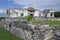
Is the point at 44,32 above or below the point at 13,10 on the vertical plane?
above

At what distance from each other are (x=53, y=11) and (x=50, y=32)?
48.8 m

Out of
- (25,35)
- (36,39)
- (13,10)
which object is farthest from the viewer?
(13,10)

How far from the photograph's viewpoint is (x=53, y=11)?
2323 inches

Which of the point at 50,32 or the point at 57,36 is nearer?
the point at 57,36

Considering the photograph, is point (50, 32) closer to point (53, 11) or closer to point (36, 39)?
point (36, 39)

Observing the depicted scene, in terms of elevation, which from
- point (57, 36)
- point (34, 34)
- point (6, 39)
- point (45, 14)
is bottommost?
point (45, 14)

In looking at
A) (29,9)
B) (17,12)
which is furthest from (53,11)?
(17,12)

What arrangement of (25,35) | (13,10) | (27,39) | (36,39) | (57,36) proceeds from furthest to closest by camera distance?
(13,10), (25,35), (27,39), (36,39), (57,36)

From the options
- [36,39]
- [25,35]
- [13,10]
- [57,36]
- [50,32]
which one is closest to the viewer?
[57,36]

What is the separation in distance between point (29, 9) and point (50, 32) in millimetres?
47879

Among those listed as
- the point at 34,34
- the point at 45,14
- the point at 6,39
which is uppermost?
the point at 34,34

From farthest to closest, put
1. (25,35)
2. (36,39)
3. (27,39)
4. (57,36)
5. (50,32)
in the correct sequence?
(25,35) < (27,39) < (36,39) < (50,32) < (57,36)

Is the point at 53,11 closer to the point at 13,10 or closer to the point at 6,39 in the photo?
the point at 13,10

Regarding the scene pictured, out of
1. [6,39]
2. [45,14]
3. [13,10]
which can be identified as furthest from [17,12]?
[6,39]
